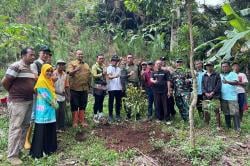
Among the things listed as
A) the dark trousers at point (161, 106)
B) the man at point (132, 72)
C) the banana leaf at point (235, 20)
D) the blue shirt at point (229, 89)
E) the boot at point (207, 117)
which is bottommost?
the boot at point (207, 117)

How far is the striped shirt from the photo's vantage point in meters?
5.81

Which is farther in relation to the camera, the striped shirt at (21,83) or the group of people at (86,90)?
the group of people at (86,90)

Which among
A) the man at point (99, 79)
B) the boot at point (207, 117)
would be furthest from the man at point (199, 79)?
the man at point (99, 79)

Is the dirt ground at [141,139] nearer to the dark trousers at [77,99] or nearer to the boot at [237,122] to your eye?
the dark trousers at [77,99]

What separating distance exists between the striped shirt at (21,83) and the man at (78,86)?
1.80 metres

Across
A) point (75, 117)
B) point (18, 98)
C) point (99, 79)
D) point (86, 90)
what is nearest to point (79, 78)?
point (86, 90)

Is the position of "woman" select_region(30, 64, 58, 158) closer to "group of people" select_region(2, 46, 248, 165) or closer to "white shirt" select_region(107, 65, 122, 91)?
"group of people" select_region(2, 46, 248, 165)

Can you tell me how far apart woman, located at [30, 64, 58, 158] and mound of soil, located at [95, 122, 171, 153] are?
48.5 inches

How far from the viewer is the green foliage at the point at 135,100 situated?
8055mm

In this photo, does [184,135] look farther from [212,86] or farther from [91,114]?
[91,114]

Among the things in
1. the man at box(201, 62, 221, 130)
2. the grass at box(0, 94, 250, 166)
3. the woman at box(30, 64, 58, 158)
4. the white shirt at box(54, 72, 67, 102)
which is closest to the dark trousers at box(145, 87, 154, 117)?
the grass at box(0, 94, 250, 166)

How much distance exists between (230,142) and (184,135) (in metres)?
0.90

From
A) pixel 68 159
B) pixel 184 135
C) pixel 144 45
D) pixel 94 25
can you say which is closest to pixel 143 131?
pixel 184 135

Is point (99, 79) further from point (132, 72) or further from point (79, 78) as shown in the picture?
point (132, 72)
